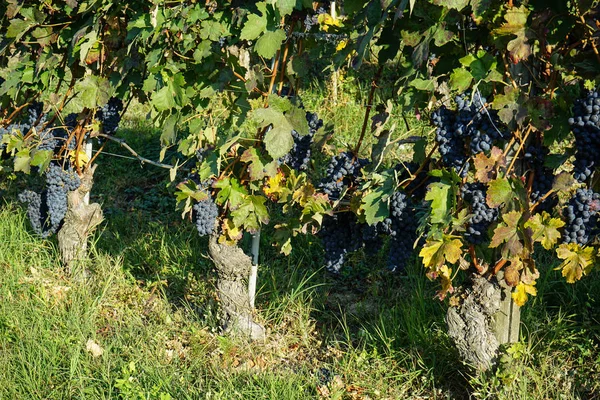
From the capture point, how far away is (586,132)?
8.85 feet

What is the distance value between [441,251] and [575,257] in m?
0.49

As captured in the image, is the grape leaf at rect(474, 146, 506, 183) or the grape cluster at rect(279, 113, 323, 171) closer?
the grape leaf at rect(474, 146, 506, 183)

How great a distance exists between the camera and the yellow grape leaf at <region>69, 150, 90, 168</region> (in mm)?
4445

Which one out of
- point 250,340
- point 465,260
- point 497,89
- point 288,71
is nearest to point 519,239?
point 465,260

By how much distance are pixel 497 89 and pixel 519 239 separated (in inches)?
22.2

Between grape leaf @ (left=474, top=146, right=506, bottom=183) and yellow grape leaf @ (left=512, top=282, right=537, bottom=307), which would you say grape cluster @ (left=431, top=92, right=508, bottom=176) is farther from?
yellow grape leaf @ (left=512, top=282, right=537, bottom=307)

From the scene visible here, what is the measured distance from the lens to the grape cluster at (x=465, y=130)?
2820mm

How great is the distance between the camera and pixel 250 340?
155 inches

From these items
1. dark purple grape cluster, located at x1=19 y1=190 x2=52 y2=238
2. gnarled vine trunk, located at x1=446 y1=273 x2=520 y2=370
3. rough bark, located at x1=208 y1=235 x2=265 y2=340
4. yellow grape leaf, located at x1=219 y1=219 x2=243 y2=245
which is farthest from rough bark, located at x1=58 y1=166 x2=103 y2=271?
gnarled vine trunk, located at x1=446 y1=273 x2=520 y2=370

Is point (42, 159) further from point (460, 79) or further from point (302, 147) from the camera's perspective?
point (460, 79)

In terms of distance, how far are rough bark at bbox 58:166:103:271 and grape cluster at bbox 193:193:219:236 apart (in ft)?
3.91

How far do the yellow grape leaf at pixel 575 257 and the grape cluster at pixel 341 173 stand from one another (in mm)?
889

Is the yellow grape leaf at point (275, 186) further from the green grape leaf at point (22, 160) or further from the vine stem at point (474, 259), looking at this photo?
the green grape leaf at point (22, 160)

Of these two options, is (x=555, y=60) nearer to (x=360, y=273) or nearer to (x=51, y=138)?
(x=360, y=273)
